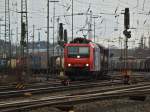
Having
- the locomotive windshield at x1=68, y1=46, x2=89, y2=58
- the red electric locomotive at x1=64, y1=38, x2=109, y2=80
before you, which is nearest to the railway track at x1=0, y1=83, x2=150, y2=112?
the red electric locomotive at x1=64, y1=38, x2=109, y2=80

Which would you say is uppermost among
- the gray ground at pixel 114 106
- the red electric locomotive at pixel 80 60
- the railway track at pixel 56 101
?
the red electric locomotive at pixel 80 60

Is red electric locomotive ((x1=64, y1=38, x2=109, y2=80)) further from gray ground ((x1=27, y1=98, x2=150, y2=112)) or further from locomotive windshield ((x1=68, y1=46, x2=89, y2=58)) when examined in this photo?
gray ground ((x1=27, y1=98, x2=150, y2=112))

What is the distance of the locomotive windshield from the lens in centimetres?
4025

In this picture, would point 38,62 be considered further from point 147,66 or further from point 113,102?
point 113,102

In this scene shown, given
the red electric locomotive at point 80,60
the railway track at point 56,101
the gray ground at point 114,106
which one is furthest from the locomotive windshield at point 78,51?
the gray ground at point 114,106

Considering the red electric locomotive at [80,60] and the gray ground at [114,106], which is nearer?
the gray ground at [114,106]

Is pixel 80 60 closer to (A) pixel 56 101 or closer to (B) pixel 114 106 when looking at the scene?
(A) pixel 56 101

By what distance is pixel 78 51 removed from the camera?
133ft

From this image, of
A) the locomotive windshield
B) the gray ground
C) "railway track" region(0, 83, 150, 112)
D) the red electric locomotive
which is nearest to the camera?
"railway track" region(0, 83, 150, 112)

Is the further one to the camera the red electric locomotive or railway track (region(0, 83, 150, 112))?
the red electric locomotive

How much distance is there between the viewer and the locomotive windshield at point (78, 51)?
4025 cm

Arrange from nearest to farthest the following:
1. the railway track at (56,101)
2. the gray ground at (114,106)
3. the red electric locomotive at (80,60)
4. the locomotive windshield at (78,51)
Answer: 1. the railway track at (56,101)
2. the gray ground at (114,106)
3. the red electric locomotive at (80,60)
4. the locomotive windshield at (78,51)

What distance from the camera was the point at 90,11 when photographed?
58.9 metres

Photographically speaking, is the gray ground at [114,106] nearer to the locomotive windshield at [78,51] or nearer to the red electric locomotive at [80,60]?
the red electric locomotive at [80,60]
